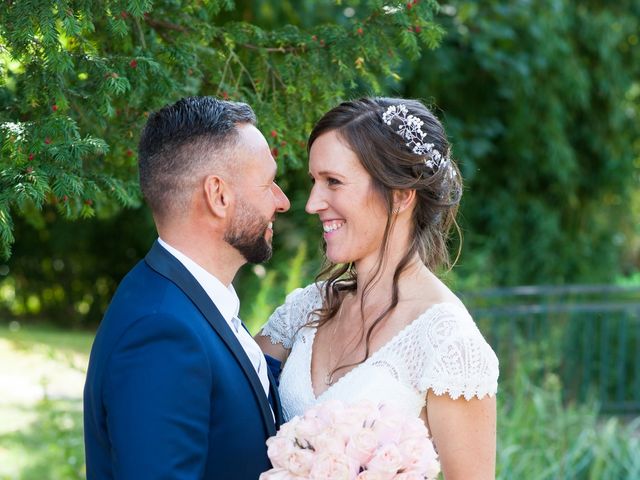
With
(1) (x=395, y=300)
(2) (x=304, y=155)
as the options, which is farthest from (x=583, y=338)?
(1) (x=395, y=300)

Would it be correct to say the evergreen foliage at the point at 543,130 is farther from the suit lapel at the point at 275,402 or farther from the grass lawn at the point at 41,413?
the suit lapel at the point at 275,402

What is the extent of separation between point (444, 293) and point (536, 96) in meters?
7.14

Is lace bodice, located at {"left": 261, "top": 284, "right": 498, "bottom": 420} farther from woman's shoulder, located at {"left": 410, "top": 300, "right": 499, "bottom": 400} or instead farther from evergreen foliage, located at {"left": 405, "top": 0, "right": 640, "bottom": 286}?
evergreen foliage, located at {"left": 405, "top": 0, "right": 640, "bottom": 286}

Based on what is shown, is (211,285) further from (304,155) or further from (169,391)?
(304,155)

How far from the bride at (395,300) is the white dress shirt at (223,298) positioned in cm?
33

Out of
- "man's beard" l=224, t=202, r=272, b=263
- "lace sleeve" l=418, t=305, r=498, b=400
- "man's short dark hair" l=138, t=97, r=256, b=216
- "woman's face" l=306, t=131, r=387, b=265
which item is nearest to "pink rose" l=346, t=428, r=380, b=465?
"lace sleeve" l=418, t=305, r=498, b=400

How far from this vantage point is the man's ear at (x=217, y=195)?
2279 mm

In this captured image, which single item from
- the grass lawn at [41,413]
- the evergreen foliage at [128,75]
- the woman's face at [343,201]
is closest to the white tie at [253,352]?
the woman's face at [343,201]

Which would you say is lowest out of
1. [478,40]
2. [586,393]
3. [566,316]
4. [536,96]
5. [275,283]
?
[586,393]

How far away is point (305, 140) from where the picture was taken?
3244 millimetres

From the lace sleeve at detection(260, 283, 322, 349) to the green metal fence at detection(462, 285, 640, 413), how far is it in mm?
4220

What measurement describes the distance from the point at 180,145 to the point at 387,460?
94cm

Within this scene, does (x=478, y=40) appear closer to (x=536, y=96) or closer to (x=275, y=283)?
(x=536, y=96)

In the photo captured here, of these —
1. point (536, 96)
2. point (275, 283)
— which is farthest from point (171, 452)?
point (536, 96)
